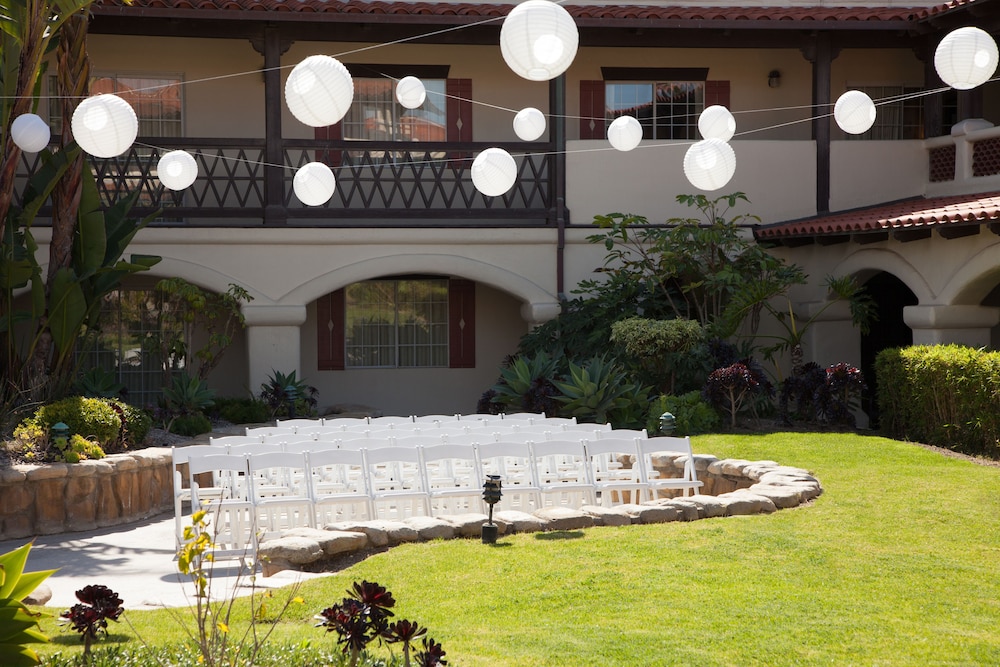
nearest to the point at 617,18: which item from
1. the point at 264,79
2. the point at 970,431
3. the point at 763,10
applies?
the point at 763,10

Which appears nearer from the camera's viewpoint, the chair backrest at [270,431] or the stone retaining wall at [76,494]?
the stone retaining wall at [76,494]

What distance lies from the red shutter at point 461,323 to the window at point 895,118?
22.2 feet

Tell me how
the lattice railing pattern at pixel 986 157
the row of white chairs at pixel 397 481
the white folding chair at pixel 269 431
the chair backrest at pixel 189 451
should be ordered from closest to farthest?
the row of white chairs at pixel 397 481 → the chair backrest at pixel 189 451 → the white folding chair at pixel 269 431 → the lattice railing pattern at pixel 986 157

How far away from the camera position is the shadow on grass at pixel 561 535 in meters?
7.85

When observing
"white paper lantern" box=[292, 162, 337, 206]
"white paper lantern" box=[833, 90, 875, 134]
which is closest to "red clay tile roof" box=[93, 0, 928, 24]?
"white paper lantern" box=[292, 162, 337, 206]

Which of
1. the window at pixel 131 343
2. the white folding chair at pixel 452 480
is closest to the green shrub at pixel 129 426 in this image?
the white folding chair at pixel 452 480

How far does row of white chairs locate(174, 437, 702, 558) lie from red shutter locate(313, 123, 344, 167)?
694cm

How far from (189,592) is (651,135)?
41.2ft

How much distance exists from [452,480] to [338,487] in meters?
0.99

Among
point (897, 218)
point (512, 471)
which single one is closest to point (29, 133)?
point (512, 471)

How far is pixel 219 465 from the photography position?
8211 mm

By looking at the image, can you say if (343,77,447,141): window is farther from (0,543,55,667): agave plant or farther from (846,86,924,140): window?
(0,543,55,667): agave plant

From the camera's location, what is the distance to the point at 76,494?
10125mm

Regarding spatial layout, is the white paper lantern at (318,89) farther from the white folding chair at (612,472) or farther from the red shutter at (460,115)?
the red shutter at (460,115)
